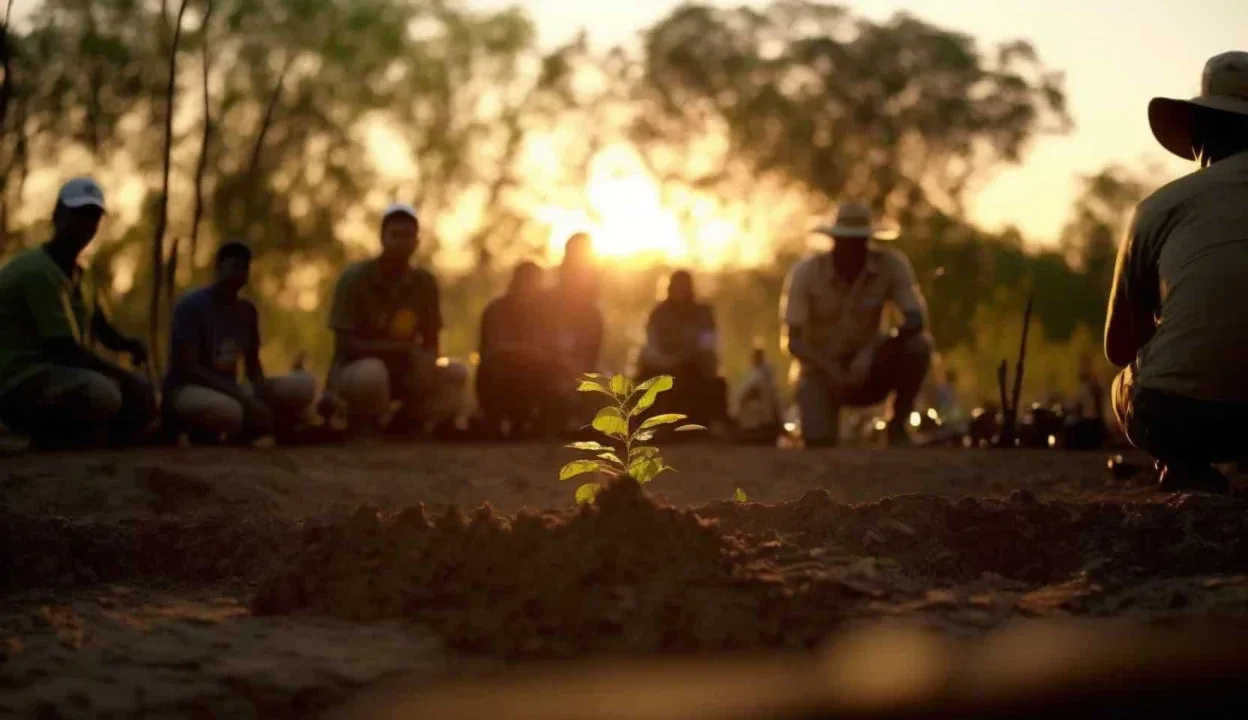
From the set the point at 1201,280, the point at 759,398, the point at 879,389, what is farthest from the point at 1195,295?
the point at 759,398

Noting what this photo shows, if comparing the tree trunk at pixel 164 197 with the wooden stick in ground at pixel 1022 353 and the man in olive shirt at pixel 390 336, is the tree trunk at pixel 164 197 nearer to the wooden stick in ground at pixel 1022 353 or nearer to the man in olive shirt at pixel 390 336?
the man in olive shirt at pixel 390 336

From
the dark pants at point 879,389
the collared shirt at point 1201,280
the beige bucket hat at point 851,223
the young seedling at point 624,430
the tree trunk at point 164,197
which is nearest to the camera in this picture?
the young seedling at point 624,430

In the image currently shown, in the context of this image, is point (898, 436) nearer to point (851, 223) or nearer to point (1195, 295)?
point (851, 223)

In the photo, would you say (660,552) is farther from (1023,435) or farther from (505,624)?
(1023,435)

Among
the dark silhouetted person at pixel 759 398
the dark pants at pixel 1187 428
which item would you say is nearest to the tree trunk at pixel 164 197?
the dark silhouetted person at pixel 759 398

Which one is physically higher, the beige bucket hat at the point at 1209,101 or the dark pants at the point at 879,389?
the beige bucket hat at the point at 1209,101

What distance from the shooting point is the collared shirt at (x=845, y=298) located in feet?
32.7

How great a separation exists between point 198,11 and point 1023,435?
18.3 metres

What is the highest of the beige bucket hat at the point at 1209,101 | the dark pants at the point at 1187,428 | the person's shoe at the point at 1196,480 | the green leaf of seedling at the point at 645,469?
the beige bucket hat at the point at 1209,101

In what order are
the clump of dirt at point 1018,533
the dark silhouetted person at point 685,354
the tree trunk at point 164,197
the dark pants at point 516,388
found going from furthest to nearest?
the tree trunk at point 164,197 < the dark silhouetted person at point 685,354 < the dark pants at point 516,388 < the clump of dirt at point 1018,533

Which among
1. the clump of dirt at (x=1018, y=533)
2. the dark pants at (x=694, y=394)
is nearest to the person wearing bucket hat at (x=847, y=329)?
the dark pants at (x=694, y=394)

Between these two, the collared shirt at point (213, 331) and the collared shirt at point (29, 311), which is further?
the collared shirt at point (213, 331)

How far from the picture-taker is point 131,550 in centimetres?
461

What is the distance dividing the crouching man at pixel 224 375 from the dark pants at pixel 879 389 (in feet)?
10.1
